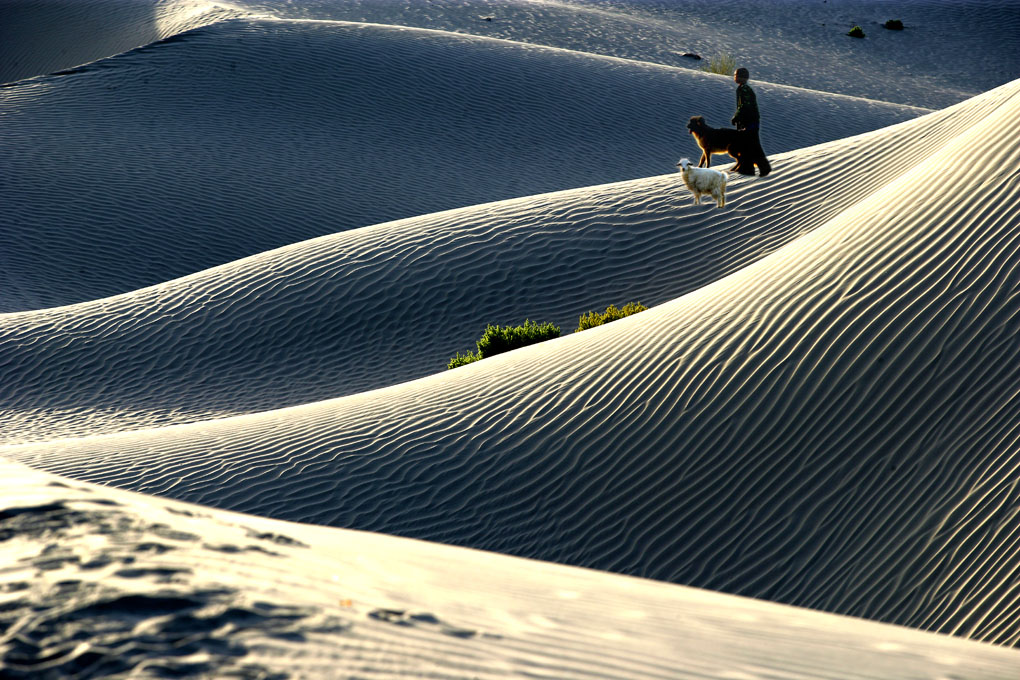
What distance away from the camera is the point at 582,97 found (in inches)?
827

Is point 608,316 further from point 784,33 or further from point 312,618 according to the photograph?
point 784,33

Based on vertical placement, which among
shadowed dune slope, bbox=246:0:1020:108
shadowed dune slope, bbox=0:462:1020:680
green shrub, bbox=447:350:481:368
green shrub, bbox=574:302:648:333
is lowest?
green shrub, bbox=447:350:481:368

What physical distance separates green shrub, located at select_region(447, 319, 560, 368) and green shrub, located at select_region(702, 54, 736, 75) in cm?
1852

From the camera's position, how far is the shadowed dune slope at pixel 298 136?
16.3 m

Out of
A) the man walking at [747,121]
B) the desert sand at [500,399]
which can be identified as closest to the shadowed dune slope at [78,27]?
the desert sand at [500,399]

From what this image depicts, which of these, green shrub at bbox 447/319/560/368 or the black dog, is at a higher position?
the black dog

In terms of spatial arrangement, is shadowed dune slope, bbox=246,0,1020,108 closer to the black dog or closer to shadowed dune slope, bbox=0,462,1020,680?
the black dog

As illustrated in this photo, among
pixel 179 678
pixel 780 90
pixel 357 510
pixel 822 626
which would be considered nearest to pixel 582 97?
pixel 780 90

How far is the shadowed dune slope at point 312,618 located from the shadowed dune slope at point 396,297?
755cm

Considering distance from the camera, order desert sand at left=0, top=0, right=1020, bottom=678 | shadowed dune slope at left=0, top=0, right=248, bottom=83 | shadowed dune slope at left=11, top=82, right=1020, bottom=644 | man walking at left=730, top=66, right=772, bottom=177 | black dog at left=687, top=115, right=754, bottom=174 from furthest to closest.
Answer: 1. shadowed dune slope at left=0, top=0, right=248, bottom=83
2. black dog at left=687, top=115, right=754, bottom=174
3. man walking at left=730, top=66, right=772, bottom=177
4. shadowed dune slope at left=11, top=82, right=1020, bottom=644
5. desert sand at left=0, top=0, right=1020, bottom=678

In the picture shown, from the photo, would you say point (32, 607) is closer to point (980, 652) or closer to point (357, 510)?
point (980, 652)

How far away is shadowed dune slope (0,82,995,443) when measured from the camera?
10.6 metres

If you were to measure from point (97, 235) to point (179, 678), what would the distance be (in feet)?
53.6

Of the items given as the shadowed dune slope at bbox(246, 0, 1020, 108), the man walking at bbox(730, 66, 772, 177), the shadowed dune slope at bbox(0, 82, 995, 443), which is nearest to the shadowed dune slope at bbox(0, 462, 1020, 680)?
the man walking at bbox(730, 66, 772, 177)
